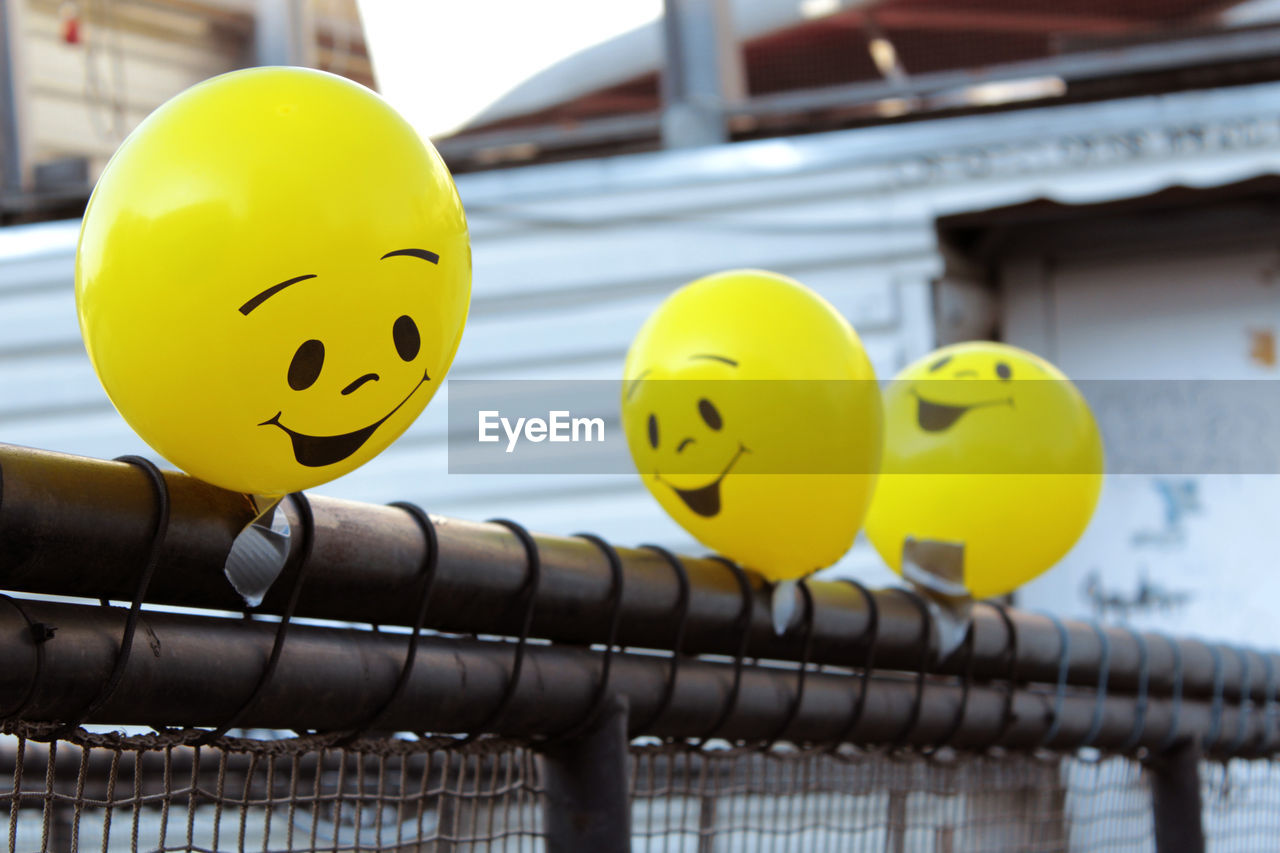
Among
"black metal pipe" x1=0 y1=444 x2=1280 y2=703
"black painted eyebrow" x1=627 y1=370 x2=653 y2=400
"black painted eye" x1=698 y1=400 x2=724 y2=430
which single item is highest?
"black painted eyebrow" x1=627 y1=370 x2=653 y2=400

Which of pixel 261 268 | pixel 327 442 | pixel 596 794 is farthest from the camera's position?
pixel 596 794

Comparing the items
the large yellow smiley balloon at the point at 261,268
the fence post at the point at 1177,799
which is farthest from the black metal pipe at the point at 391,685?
the fence post at the point at 1177,799

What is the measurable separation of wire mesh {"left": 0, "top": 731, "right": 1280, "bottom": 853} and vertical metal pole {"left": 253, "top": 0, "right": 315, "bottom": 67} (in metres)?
2.90

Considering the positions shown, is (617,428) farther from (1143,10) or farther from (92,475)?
(92,475)

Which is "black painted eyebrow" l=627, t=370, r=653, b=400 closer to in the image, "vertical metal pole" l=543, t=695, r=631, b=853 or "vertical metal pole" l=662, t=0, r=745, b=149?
"vertical metal pole" l=543, t=695, r=631, b=853

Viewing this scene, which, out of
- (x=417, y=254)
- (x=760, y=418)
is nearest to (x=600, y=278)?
(x=760, y=418)

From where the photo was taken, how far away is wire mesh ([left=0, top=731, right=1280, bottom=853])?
1221 mm

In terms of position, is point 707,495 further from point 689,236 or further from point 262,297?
point 689,236

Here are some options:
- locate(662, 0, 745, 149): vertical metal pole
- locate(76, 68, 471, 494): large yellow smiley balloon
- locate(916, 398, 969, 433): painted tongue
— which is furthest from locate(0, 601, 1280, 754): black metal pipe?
locate(662, 0, 745, 149): vertical metal pole

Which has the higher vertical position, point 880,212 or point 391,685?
point 880,212

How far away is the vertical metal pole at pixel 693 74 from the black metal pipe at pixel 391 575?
2.95 m

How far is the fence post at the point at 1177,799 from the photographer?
8.05ft

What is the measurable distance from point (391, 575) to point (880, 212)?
3.57m

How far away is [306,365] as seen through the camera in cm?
106
